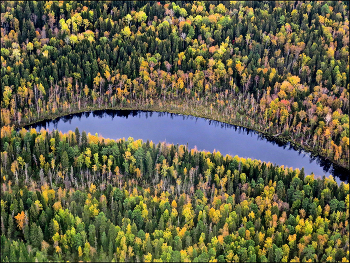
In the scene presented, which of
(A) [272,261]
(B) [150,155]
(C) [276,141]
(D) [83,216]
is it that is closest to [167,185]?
(B) [150,155]

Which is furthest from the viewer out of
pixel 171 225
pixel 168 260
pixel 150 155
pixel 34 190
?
pixel 150 155

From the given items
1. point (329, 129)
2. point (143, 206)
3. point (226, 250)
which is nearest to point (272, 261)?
point (226, 250)

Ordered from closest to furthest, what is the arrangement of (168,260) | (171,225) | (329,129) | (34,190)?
1. (168,260)
2. (171,225)
3. (34,190)
4. (329,129)

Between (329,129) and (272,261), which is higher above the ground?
(329,129)

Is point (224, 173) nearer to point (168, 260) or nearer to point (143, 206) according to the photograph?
point (143, 206)

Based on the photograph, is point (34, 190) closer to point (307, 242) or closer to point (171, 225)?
point (171, 225)

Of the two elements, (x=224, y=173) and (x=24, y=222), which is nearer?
(x=24, y=222)
